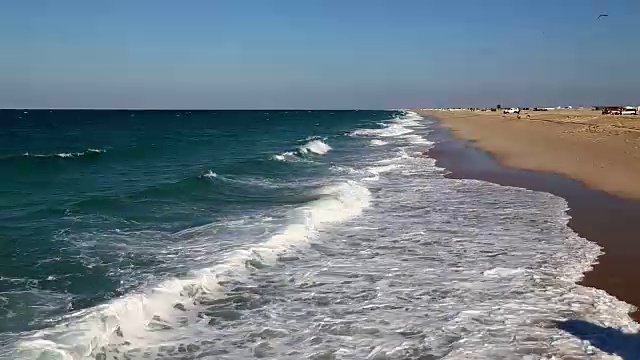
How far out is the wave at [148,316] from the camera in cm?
738

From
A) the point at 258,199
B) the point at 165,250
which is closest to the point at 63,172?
the point at 258,199

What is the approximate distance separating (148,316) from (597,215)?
1144cm

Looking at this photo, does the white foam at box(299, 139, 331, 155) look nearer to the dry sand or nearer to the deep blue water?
the deep blue water

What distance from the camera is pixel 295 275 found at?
34.9ft

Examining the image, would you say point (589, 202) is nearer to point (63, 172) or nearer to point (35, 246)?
point (35, 246)

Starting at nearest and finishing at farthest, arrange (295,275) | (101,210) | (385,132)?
(295,275), (101,210), (385,132)

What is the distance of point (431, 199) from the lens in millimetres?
18797

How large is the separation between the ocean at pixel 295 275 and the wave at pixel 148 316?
33 mm

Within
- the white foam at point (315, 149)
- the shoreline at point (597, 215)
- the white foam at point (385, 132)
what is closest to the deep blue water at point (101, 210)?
the white foam at point (315, 149)

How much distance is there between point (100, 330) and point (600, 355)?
240 inches

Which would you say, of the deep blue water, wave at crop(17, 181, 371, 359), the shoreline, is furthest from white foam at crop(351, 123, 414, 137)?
wave at crop(17, 181, 371, 359)

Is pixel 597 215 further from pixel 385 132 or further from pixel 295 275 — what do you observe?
pixel 385 132

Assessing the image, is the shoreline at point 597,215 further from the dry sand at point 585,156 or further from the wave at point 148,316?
the wave at point 148,316

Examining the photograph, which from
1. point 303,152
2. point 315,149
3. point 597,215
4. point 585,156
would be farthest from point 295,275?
point 315,149
